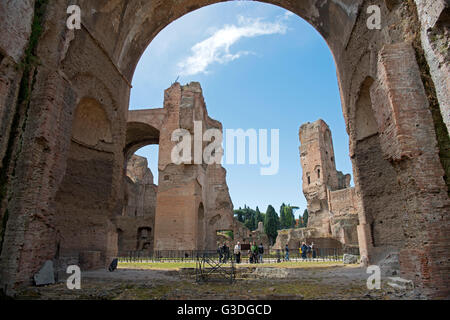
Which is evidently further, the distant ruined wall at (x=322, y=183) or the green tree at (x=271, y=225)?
the green tree at (x=271, y=225)

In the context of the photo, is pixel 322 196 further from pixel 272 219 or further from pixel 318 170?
pixel 272 219

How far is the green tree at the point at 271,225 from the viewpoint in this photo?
4691 centimetres

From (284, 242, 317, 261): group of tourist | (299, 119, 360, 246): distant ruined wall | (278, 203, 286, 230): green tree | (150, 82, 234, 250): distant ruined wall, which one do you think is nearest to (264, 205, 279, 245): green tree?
(278, 203, 286, 230): green tree

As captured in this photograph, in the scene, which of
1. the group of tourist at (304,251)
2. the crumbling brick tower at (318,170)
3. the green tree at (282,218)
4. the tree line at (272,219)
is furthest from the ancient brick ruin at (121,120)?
the green tree at (282,218)

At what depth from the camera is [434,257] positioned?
409cm

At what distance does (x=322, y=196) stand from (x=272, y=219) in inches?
770

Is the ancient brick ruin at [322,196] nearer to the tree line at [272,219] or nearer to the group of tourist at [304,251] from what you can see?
the group of tourist at [304,251]

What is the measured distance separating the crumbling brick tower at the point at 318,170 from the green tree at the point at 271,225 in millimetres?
15797

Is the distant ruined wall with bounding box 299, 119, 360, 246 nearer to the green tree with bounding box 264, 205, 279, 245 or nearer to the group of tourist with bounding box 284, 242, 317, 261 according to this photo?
the group of tourist with bounding box 284, 242, 317, 261

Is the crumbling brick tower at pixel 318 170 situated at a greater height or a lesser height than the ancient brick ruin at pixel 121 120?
greater

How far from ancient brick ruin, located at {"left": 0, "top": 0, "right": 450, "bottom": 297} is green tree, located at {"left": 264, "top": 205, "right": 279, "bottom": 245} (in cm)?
4000

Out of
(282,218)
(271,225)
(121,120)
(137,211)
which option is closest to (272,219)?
(271,225)

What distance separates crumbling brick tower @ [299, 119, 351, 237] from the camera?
1208 inches

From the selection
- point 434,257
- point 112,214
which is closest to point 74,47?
point 112,214
